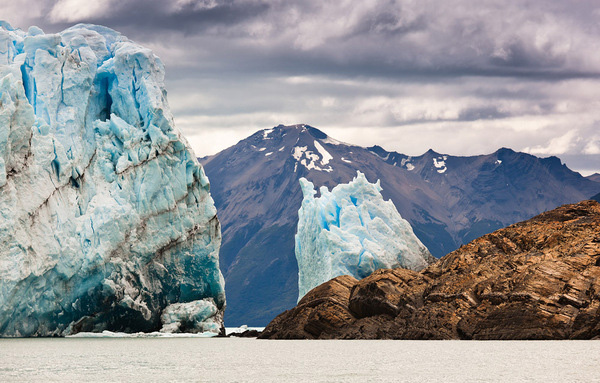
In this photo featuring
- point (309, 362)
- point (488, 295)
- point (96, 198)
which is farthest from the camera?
point (96, 198)

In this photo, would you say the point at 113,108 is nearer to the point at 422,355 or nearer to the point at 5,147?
the point at 5,147

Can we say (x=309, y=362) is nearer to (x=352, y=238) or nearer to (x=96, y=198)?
(x=96, y=198)

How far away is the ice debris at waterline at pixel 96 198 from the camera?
52.0m

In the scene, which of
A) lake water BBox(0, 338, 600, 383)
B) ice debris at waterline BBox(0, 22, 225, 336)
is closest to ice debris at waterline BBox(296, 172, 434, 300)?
ice debris at waterline BBox(0, 22, 225, 336)

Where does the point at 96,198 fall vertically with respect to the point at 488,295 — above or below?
above

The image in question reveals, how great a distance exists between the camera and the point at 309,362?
36.4 metres

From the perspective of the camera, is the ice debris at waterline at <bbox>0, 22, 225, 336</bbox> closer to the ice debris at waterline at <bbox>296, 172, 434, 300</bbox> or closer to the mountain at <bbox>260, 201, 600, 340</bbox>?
the mountain at <bbox>260, 201, 600, 340</bbox>

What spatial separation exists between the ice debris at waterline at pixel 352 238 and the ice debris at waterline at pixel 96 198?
38.7 ft

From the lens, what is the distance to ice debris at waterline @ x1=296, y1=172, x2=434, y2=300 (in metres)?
73.0

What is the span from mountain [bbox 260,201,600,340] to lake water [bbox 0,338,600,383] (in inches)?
94.2

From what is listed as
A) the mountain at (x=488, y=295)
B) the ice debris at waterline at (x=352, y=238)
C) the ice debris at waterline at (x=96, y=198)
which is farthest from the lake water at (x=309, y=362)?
the ice debris at waterline at (x=352, y=238)

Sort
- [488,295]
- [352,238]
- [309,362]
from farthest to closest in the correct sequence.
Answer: [352,238], [488,295], [309,362]

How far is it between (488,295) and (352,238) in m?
25.2

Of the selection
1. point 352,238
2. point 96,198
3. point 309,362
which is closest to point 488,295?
point 309,362
